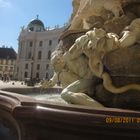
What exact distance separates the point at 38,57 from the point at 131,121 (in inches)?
2981

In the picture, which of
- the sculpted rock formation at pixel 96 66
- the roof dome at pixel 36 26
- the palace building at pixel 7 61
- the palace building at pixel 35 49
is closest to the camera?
the sculpted rock formation at pixel 96 66

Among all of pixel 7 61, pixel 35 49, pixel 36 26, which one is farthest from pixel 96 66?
pixel 7 61

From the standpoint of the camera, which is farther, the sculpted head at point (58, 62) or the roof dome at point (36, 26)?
the roof dome at point (36, 26)

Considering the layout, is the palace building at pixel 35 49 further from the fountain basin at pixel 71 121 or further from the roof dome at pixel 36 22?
the fountain basin at pixel 71 121

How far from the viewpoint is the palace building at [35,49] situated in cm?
7500

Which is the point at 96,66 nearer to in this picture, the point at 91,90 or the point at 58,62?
the point at 91,90

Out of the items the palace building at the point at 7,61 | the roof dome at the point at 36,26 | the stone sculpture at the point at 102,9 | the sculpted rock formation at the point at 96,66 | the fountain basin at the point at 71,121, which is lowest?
the fountain basin at the point at 71,121

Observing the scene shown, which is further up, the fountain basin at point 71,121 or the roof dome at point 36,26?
the roof dome at point 36,26

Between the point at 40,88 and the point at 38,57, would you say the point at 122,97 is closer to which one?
the point at 40,88

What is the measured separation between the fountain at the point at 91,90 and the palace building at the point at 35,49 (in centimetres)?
6613

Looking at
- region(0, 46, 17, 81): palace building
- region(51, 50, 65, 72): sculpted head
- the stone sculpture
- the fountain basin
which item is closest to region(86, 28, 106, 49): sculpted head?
region(51, 50, 65, 72): sculpted head

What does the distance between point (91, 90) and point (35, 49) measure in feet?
249

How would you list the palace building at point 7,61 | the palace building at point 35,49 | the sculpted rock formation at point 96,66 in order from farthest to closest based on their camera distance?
the palace building at point 7,61, the palace building at point 35,49, the sculpted rock formation at point 96,66

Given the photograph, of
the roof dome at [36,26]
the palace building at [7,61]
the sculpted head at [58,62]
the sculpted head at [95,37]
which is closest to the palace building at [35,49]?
the roof dome at [36,26]
